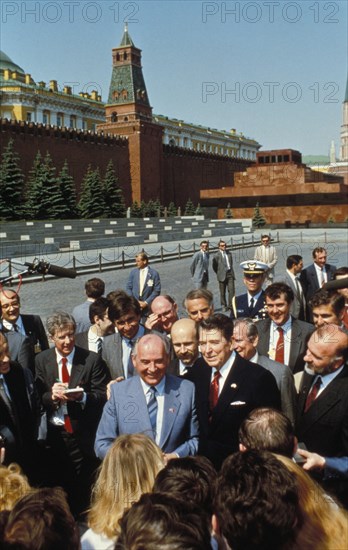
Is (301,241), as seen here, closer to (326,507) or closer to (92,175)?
(92,175)

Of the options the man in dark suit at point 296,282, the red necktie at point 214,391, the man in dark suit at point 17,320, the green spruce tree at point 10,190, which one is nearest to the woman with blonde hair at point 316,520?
the red necktie at point 214,391

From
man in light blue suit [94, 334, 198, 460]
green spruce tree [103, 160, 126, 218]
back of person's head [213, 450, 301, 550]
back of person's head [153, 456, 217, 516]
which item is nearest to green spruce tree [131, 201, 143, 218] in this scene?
green spruce tree [103, 160, 126, 218]

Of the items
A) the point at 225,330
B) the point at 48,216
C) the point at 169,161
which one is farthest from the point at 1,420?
the point at 169,161

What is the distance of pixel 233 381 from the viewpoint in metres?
3.17

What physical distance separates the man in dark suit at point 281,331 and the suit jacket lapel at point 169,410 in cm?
137

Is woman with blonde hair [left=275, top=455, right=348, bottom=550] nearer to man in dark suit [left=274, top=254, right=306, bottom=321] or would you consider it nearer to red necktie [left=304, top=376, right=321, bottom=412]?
red necktie [left=304, top=376, right=321, bottom=412]

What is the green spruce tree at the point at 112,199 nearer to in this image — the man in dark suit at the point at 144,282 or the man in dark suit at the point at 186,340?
the man in dark suit at the point at 144,282

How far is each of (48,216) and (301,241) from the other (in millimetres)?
12853

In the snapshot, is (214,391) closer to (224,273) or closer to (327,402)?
(327,402)

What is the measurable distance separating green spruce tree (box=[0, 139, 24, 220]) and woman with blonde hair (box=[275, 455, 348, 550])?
2805 cm

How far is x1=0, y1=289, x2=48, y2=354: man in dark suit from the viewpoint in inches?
187

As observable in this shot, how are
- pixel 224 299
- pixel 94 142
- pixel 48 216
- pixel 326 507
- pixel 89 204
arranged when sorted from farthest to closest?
pixel 94 142, pixel 89 204, pixel 48 216, pixel 224 299, pixel 326 507

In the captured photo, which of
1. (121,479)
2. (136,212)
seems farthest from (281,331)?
(136,212)

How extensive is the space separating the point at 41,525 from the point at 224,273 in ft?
32.2
